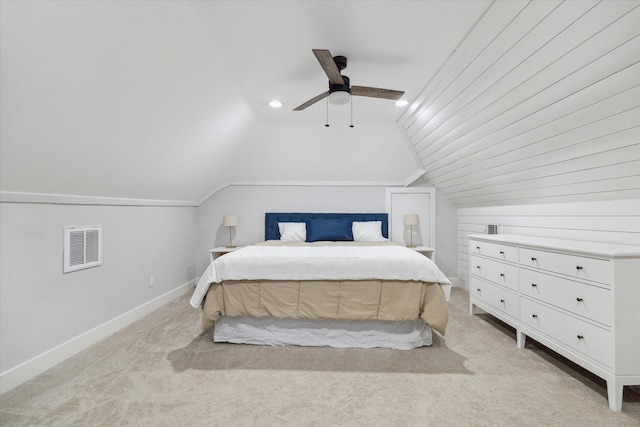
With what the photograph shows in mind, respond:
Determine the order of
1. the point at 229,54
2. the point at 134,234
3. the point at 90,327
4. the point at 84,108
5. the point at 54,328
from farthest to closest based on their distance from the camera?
1. the point at 134,234
2. the point at 90,327
3. the point at 229,54
4. the point at 54,328
5. the point at 84,108

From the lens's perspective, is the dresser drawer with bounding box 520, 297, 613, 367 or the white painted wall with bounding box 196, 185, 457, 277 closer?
the dresser drawer with bounding box 520, 297, 613, 367

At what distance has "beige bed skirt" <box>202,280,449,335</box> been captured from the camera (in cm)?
239

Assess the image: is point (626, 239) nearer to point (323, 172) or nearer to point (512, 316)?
point (512, 316)

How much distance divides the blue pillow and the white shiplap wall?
1818 mm

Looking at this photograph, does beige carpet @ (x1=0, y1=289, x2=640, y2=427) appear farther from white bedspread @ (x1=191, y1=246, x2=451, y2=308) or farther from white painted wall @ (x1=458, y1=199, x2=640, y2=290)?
white painted wall @ (x1=458, y1=199, x2=640, y2=290)

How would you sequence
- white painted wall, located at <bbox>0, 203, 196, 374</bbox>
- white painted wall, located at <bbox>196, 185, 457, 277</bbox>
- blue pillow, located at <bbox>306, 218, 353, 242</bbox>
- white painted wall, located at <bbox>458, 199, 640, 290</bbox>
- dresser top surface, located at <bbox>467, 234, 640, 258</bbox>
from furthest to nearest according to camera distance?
white painted wall, located at <bbox>196, 185, 457, 277</bbox>
blue pillow, located at <bbox>306, 218, 353, 242</bbox>
white painted wall, located at <bbox>458, 199, 640, 290</bbox>
white painted wall, located at <bbox>0, 203, 196, 374</bbox>
dresser top surface, located at <bbox>467, 234, 640, 258</bbox>

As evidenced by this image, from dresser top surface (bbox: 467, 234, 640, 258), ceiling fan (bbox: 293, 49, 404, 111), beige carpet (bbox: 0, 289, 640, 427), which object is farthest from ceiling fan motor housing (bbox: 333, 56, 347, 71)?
beige carpet (bbox: 0, 289, 640, 427)

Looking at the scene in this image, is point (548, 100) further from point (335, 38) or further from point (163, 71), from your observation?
point (163, 71)

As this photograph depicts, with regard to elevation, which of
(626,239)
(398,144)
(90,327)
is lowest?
(90,327)

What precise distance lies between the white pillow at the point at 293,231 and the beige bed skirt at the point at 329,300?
5.92 feet

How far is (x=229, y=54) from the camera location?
2383 millimetres

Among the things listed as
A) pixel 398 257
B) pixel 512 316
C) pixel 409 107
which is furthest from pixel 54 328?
pixel 409 107

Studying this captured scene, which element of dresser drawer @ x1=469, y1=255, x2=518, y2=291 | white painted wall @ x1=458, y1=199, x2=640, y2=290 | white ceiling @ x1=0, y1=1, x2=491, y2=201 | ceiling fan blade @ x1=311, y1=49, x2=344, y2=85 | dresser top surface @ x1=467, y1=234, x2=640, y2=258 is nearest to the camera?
white ceiling @ x1=0, y1=1, x2=491, y2=201

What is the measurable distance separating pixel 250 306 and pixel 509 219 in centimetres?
294
